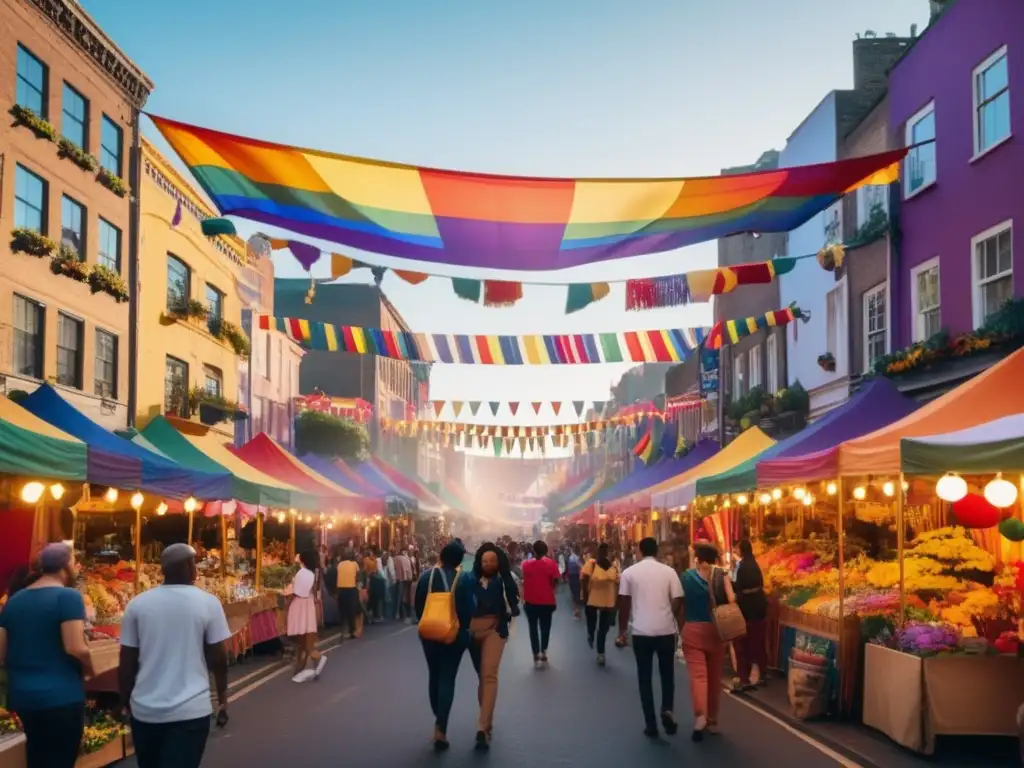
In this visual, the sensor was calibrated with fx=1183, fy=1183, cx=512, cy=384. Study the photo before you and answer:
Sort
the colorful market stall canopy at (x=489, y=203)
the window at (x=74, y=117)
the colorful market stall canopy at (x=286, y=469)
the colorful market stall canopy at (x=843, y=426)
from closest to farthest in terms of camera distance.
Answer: the colorful market stall canopy at (x=489, y=203) < the colorful market stall canopy at (x=843, y=426) < the window at (x=74, y=117) < the colorful market stall canopy at (x=286, y=469)

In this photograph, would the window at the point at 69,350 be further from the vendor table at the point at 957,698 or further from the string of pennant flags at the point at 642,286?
the vendor table at the point at 957,698

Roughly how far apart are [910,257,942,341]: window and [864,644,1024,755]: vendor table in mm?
10864

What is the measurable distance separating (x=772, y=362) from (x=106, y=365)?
714 inches

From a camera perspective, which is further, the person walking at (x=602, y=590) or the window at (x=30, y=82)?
the window at (x=30, y=82)

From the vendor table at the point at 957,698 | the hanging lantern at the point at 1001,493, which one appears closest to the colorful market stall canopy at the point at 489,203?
the hanging lantern at the point at 1001,493

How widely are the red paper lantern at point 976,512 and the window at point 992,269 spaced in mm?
6838

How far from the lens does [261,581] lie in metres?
21.6

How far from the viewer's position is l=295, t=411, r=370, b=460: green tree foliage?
4884 cm

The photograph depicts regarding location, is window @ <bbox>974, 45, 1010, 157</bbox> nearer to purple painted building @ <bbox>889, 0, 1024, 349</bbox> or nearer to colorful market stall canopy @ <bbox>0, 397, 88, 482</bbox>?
purple painted building @ <bbox>889, 0, 1024, 349</bbox>

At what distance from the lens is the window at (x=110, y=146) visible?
80.4 ft

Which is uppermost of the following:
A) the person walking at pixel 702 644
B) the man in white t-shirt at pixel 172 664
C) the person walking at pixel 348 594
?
the man in white t-shirt at pixel 172 664

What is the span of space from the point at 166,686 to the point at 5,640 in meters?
1.37

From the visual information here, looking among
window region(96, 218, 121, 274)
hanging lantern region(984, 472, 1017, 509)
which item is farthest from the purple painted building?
window region(96, 218, 121, 274)

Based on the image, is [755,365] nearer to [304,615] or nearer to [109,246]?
[109,246]
